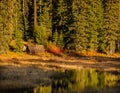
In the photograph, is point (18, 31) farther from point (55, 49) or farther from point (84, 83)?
point (84, 83)

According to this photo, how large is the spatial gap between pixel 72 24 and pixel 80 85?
105 ft

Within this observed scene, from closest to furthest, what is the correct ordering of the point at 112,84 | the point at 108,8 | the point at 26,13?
1. the point at 112,84
2. the point at 108,8
3. the point at 26,13

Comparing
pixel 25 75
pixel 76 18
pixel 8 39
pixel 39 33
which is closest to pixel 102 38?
pixel 76 18

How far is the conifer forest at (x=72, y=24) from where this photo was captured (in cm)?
5803

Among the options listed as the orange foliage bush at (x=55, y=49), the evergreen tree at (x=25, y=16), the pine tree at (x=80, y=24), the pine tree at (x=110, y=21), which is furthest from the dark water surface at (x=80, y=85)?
the evergreen tree at (x=25, y=16)

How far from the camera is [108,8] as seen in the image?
61812 millimetres

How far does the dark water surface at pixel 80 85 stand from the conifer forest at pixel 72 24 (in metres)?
24.6

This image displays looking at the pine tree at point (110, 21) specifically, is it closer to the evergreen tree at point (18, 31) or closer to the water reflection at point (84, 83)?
the evergreen tree at point (18, 31)

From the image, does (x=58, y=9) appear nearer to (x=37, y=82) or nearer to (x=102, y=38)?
(x=102, y=38)

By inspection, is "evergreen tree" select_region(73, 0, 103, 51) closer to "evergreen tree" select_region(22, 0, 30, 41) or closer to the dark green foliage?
the dark green foliage

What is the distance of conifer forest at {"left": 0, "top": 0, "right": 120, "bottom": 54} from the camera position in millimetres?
58031

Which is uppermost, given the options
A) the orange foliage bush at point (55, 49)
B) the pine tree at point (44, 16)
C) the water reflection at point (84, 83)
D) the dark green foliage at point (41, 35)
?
the pine tree at point (44, 16)

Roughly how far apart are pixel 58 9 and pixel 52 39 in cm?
624

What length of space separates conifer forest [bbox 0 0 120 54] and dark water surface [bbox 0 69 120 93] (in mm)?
24633
